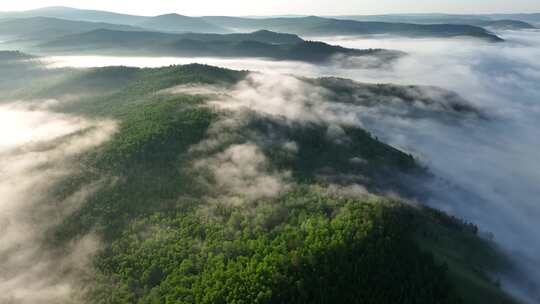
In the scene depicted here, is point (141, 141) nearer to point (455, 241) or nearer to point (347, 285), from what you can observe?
point (347, 285)

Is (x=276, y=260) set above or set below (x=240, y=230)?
above

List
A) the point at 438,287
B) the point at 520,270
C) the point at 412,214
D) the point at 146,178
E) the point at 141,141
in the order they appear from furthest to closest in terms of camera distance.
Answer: the point at 141,141 → the point at 520,270 → the point at 146,178 → the point at 412,214 → the point at 438,287

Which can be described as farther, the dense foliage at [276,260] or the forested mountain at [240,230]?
the forested mountain at [240,230]

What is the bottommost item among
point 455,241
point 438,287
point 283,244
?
point 455,241

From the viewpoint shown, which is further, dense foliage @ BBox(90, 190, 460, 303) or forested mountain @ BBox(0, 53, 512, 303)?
forested mountain @ BBox(0, 53, 512, 303)

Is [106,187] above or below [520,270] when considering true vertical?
above

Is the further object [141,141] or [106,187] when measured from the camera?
[141,141]

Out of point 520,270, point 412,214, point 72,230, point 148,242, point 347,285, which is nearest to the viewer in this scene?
point 347,285

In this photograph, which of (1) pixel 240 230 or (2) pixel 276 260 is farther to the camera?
(1) pixel 240 230

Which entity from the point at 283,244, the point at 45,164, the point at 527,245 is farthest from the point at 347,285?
the point at 527,245
